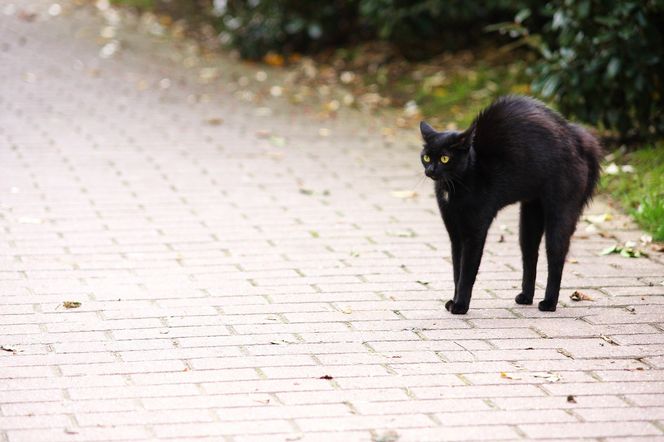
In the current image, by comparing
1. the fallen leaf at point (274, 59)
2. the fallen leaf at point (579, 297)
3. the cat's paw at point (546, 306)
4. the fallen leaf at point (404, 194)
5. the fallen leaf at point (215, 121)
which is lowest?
the fallen leaf at point (215, 121)

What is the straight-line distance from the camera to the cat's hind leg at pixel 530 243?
18.3ft

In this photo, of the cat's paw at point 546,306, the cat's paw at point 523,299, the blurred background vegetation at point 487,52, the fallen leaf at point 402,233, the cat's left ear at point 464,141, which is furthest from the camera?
the blurred background vegetation at point 487,52

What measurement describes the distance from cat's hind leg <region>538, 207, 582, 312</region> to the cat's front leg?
0.36 m

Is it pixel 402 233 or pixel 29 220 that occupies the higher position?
pixel 402 233

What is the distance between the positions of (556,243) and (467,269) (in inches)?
19.0

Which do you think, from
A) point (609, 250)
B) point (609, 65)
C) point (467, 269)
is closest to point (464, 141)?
point (467, 269)

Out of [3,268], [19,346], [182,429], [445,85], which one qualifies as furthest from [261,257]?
[445,85]

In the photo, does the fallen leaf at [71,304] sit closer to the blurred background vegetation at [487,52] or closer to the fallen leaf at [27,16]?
the blurred background vegetation at [487,52]

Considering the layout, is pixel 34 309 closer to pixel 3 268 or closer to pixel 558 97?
pixel 3 268

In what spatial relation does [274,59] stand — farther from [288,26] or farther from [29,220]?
[29,220]

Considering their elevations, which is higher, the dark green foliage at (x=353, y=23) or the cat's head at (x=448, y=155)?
the cat's head at (x=448, y=155)

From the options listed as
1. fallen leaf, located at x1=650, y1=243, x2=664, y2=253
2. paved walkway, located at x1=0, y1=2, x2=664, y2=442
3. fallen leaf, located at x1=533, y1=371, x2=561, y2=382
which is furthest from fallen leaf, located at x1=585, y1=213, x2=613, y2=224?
fallen leaf, located at x1=533, y1=371, x2=561, y2=382

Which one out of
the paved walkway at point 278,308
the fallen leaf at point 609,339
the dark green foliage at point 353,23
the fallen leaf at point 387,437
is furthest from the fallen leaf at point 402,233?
the dark green foliage at point 353,23

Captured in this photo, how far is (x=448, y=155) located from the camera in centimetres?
516
